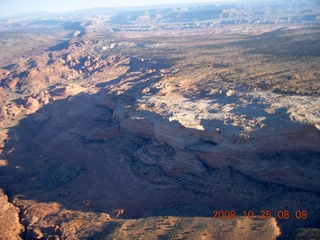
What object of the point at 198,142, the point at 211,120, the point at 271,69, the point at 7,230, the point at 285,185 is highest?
the point at 271,69

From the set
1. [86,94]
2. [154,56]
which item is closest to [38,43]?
[154,56]

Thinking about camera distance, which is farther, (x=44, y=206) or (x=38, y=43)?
(x=38, y=43)

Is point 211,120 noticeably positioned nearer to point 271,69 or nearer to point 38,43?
point 271,69

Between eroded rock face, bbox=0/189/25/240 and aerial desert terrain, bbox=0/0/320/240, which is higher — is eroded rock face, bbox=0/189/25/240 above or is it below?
below

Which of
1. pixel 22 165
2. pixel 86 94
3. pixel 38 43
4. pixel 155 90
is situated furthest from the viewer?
pixel 38 43

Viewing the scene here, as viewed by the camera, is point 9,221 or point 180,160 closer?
point 9,221

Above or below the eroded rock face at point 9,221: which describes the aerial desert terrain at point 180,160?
above

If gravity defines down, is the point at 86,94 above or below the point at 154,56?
below

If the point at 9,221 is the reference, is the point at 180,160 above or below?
above

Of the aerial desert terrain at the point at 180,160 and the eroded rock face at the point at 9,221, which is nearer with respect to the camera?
the aerial desert terrain at the point at 180,160

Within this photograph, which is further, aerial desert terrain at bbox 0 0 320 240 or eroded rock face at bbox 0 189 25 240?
eroded rock face at bbox 0 189 25 240

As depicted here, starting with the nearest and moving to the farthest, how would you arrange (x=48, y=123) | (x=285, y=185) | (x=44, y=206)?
(x=285, y=185) < (x=44, y=206) < (x=48, y=123)
